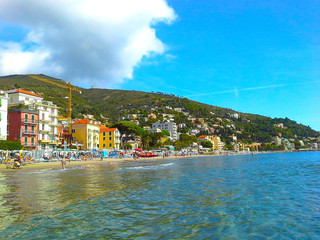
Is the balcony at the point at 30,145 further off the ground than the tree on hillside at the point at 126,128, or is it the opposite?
the tree on hillside at the point at 126,128

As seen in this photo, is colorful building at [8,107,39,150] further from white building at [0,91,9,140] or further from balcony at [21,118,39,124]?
white building at [0,91,9,140]

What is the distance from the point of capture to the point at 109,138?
8688 cm

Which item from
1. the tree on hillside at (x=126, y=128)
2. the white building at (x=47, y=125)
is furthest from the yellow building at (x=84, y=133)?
the tree on hillside at (x=126, y=128)

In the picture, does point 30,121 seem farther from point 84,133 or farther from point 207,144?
point 207,144

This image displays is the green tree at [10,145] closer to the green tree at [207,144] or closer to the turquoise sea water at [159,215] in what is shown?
the turquoise sea water at [159,215]

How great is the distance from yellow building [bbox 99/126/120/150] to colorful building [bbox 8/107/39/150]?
32.8 metres

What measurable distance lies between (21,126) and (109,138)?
118 ft

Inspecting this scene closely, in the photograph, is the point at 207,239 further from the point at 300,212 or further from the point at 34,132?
the point at 34,132

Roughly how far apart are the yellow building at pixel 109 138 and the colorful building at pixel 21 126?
108ft

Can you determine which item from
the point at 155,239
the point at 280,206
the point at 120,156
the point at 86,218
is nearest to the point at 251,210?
the point at 280,206

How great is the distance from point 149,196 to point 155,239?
652cm

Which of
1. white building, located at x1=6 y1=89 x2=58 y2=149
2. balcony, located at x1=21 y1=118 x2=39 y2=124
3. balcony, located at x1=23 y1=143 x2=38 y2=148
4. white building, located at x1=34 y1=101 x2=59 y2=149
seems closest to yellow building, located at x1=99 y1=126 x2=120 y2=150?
white building, located at x1=34 y1=101 x2=59 y2=149

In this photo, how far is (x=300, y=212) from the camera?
34.8ft

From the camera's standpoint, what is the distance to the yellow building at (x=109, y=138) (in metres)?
86.3
